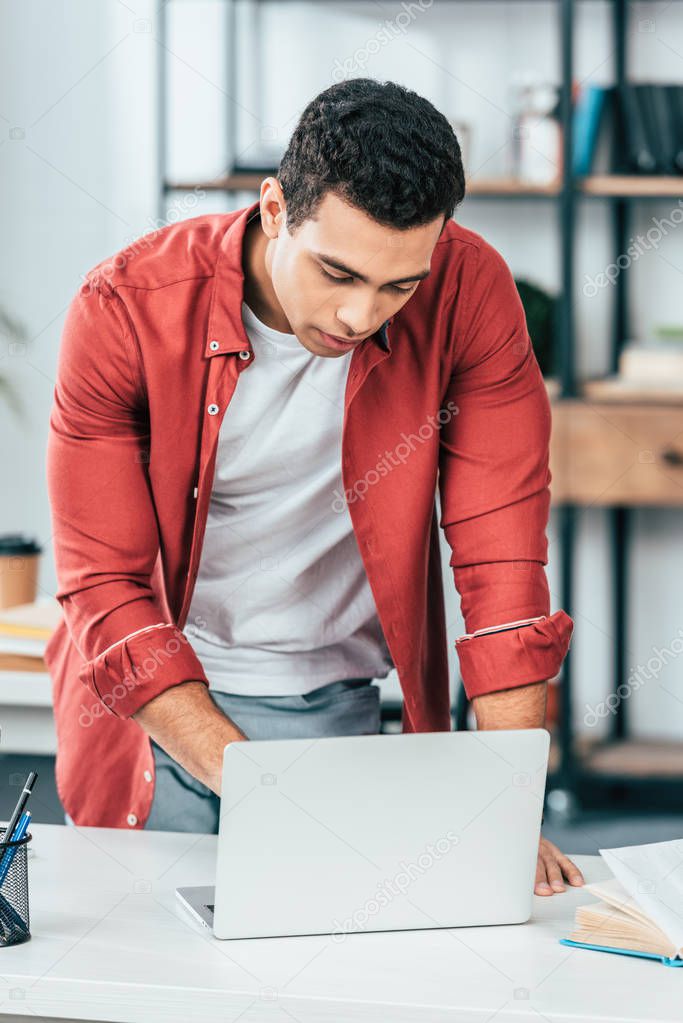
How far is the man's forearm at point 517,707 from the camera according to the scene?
145 centimetres

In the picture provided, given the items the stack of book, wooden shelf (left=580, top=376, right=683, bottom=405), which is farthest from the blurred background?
the stack of book

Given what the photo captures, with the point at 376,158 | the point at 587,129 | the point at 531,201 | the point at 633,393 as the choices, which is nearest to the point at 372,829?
the point at 376,158

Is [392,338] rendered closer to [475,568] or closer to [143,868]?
[475,568]

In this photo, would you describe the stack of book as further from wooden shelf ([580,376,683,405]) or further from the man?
wooden shelf ([580,376,683,405])

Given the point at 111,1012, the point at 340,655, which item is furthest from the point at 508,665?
the point at 111,1012

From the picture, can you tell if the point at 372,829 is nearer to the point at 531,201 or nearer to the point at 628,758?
the point at 628,758

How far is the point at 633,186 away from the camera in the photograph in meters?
3.14

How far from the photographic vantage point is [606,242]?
11.2 ft

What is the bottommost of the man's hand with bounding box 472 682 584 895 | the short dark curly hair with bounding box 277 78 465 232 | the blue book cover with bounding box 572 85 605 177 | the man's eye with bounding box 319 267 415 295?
the man's hand with bounding box 472 682 584 895

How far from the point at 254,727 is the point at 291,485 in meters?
0.32

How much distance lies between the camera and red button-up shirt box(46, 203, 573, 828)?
55.0 inches

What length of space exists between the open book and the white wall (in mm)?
2322

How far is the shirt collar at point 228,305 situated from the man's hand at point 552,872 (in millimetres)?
603

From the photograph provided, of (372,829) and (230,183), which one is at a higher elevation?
(230,183)
